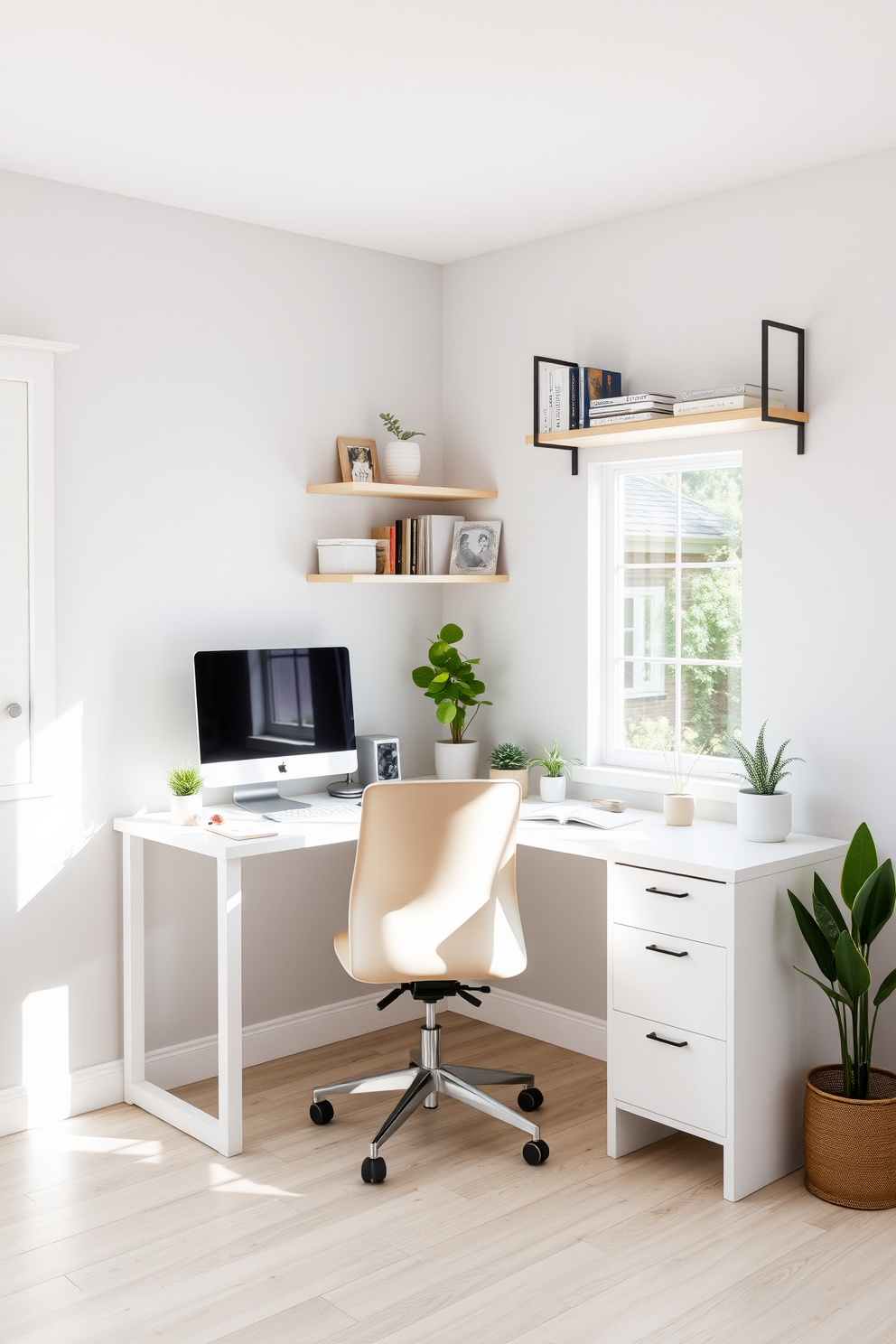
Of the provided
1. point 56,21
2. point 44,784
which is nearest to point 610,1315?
point 44,784

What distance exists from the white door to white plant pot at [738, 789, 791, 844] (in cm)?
195

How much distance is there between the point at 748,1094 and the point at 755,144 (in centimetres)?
237

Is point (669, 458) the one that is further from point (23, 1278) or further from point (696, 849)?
point (23, 1278)

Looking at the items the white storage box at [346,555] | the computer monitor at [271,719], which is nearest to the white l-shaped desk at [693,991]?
the computer monitor at [271,719]

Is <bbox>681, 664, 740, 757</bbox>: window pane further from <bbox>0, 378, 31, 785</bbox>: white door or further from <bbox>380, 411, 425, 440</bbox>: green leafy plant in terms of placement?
<bbox>0, 378, 31, 785</bbox>: white door

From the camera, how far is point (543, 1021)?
13.1 feet

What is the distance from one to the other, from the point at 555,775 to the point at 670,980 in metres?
0.99

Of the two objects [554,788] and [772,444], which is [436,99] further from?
[554,788]

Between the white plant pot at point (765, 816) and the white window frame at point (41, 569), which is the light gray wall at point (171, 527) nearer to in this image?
the white window frame at point (41, 569)

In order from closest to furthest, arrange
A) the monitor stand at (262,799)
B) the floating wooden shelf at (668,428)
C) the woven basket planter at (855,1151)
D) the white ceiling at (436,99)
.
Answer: the white ceiling at (436,99) < the woven basket planter at (855,1151) < the floating wooden shelf at (668,428) < the monitor stand at (262,799)

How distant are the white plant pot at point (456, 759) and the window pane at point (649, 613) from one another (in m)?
0.62

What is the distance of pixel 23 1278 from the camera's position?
2520 millimetres

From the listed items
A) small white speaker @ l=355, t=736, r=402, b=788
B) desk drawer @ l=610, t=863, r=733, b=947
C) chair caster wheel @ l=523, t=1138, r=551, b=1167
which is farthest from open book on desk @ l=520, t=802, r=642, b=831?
chair caster wheel @ l=523, t=1138, r=551, b=1167

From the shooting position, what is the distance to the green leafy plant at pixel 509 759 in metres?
3.87
